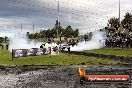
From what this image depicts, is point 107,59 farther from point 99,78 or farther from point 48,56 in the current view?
point 99,78

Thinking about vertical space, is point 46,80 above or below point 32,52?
below

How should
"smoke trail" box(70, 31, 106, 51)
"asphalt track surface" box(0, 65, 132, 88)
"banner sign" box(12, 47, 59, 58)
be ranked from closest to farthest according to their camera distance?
"asphalt track surface" box(0, 65, 132, 88) < "banner sign" box(12, 47, 59, 58) < "smoke trail" box(70, 31, 106, 51)

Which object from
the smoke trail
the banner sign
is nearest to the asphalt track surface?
the banner sign

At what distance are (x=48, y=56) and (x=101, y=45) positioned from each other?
1759 centimetres

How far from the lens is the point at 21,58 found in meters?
44.1

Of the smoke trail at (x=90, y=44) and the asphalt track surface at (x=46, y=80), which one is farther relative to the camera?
the smoke trail at (x=90, y=44)

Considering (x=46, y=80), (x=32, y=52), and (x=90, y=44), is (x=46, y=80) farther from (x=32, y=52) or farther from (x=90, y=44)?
(x=90, y=44)

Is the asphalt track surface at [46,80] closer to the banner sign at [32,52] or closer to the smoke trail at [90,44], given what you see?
the banner sign at [32,52]

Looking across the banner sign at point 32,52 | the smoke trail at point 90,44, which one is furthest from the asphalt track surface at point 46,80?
the smoke trail at point 90,44

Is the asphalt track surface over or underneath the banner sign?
underneath

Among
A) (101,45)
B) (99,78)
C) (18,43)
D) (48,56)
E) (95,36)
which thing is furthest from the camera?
(18,43)

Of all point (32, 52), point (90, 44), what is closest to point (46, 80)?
point (32, 52)

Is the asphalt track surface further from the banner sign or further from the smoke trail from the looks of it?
the smoke trail

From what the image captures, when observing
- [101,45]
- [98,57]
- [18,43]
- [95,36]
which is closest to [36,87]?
[98,57]
